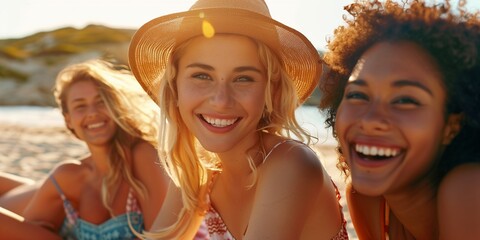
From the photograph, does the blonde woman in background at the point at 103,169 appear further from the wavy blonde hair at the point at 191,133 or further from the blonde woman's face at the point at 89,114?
the wavy blonde hair at the point at 191,133

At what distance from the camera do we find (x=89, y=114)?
4.25 meters

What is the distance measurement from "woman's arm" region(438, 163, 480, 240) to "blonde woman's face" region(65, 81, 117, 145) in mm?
2630

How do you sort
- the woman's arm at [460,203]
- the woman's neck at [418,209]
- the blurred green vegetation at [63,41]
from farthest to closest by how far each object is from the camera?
the blurred green vegetation at [63,41] → the woman's neck at [418,209] → the woman's arm at [460,203]

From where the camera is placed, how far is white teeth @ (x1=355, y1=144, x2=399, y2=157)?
7.22ft

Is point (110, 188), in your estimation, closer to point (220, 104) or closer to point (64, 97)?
point (64, 97)

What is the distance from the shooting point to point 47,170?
24.7 feet

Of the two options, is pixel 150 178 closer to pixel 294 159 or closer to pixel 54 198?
pixel 54 198

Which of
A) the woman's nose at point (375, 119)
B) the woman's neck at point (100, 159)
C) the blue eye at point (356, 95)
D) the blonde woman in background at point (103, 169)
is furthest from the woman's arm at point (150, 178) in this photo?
the woman's nose at point (375, 119)

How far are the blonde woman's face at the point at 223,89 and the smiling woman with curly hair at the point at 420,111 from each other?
591 mm

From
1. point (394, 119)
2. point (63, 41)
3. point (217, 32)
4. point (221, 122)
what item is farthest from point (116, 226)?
point (63, 41)

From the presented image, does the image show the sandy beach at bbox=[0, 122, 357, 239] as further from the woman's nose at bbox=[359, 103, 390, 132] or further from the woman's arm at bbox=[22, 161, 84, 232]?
the woman's nose at bbox=[359, 103, 390, 132]

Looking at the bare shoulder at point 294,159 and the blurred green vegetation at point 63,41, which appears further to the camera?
the blurred green vegetation at point 63,41

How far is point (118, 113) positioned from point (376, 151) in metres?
2.46

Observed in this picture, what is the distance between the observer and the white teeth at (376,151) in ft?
7.22
